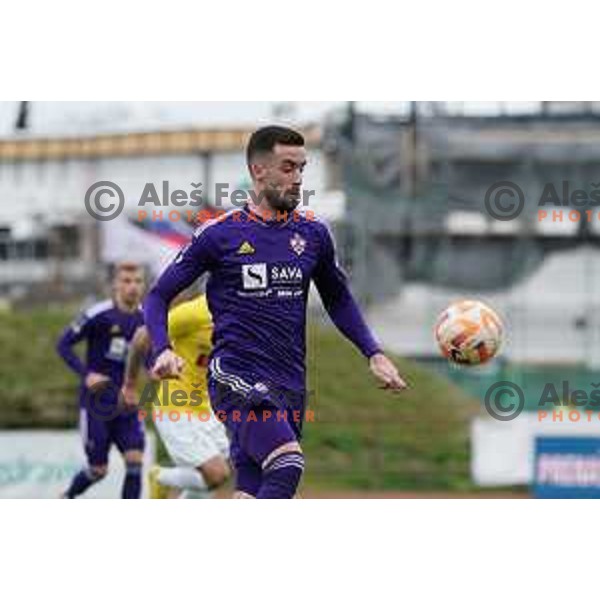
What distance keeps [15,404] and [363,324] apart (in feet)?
31.1

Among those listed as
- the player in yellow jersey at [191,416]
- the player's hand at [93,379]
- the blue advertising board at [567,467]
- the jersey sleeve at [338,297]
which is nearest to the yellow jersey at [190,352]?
the player in yellow jersey at [191,416]

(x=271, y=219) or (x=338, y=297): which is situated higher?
(x=271, y=219)

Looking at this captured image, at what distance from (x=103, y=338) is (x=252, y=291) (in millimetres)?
4364

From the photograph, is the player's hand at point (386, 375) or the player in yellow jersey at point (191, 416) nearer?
the player's hand at point (386, 375)

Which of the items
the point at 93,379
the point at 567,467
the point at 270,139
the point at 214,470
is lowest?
the point at 567,467

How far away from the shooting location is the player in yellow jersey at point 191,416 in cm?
933

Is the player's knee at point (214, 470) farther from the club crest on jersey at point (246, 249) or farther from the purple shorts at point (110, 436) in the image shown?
the club crest on jersey at point (246, 249)

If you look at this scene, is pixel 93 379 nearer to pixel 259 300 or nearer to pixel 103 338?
pixel 103 338

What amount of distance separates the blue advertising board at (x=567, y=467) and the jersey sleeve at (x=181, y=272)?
8651mm

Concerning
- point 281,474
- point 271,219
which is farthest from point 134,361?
point 281,474

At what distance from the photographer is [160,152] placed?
14.5 meters

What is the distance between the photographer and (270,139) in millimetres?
7059

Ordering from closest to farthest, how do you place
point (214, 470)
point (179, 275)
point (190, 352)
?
point (179, 275) < point (190, 352) < point (214, 470)

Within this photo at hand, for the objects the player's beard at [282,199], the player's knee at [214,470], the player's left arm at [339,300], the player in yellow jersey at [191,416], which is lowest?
the player's knee at [214,470]
